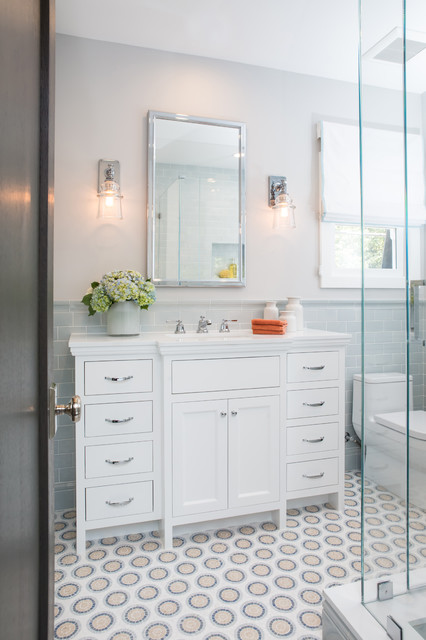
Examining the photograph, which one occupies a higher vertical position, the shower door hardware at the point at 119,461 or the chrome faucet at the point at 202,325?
the chrome faucet at the point at 202,325

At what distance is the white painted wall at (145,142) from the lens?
93.4 inches

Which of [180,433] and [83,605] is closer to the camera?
[83,605]

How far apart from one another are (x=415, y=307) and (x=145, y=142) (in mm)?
1996

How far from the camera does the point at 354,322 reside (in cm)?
295

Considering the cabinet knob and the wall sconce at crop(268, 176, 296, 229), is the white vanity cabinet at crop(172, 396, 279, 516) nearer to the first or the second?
the cabinet knob

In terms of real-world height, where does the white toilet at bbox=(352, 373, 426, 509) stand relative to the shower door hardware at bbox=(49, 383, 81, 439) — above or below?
below

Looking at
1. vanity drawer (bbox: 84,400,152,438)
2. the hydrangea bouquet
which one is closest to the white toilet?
vanity drawer (bbox: 84,400,152,438)

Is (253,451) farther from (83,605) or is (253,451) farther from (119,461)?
(83,605)

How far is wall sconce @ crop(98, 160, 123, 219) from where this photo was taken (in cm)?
236

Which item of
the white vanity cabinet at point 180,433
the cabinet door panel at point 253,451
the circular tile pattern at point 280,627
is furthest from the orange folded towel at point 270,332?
the circular tile pattern at point 280,627

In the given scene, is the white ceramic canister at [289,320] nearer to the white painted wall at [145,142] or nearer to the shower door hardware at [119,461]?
the white painted wall at [145,142]

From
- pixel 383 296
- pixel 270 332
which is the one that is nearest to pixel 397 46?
pixel 383 296

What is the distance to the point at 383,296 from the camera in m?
1.15

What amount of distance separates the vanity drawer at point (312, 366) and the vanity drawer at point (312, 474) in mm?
474
